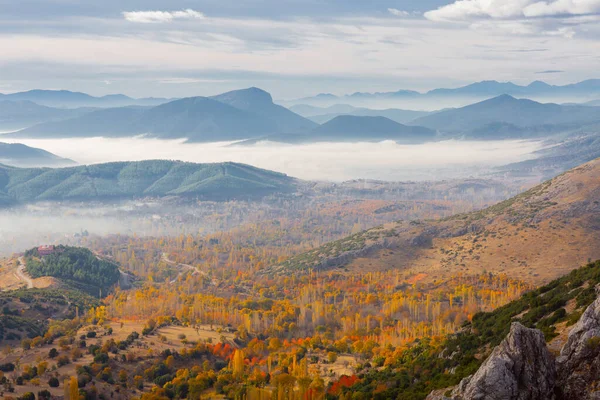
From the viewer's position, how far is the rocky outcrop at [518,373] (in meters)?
43.5

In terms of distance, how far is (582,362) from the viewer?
4416 centimetres

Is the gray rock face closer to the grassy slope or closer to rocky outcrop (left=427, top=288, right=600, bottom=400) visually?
rocky outcrop (left=427, top=288, right=600, bottom=400)

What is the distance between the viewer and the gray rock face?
4278 cm

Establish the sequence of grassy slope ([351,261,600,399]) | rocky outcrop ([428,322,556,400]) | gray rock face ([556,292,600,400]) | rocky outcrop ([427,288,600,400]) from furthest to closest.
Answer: grassy slope ([351,261,600,399]) < rocky outcrop ([428,322,556,400]) < rocky outcrop ([427,288,600,400]) < gray rock face ([556,292,600,400])

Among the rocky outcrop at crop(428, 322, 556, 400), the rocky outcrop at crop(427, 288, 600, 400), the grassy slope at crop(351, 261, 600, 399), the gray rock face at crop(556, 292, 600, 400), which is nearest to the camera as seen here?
the gray rock face at crop(556, 292, 600, 400)

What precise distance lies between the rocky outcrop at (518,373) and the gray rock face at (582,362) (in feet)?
3.30

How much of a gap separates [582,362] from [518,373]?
15.7ft

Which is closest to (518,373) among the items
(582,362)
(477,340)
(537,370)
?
(537,370)

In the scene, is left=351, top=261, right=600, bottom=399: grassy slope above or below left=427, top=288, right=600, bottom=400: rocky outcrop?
below

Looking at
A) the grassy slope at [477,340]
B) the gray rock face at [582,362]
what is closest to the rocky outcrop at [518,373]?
the gray rock face at [582,362]

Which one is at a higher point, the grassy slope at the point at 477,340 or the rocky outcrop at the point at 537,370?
the rocky outcrop at the point at 537,370

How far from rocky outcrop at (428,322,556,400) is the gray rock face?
101 cm

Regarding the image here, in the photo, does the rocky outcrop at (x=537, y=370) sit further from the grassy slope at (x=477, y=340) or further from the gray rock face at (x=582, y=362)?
the grassy slope at (x=477, y=340)

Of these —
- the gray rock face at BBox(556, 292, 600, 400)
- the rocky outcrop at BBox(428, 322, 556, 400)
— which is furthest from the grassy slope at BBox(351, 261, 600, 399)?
the rocky outcrop at BBox(428, 322, 556, 400)
